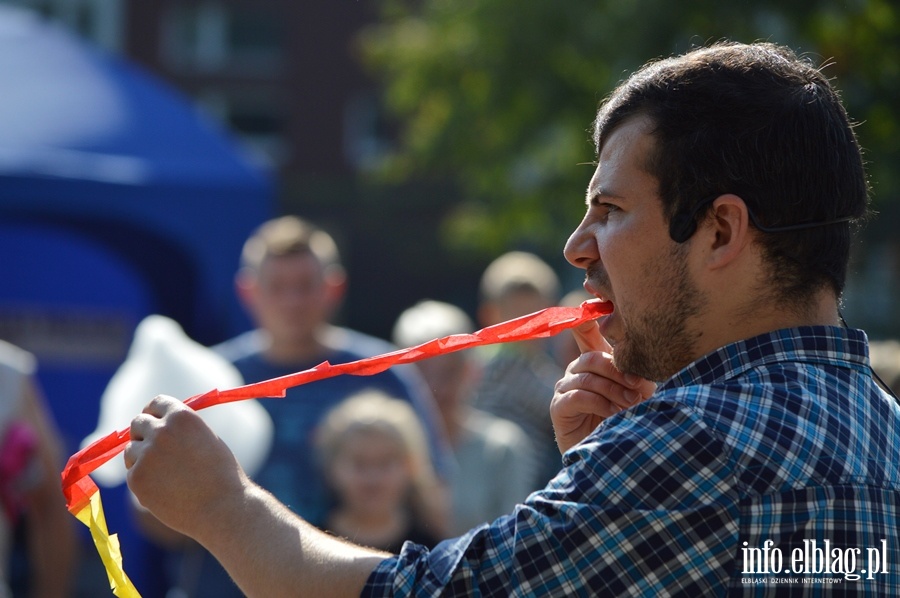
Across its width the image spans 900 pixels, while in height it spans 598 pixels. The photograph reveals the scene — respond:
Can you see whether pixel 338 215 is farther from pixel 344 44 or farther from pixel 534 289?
pixel 534 289

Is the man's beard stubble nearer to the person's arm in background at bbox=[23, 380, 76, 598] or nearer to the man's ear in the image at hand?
the man's ear

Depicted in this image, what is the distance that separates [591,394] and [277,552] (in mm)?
610

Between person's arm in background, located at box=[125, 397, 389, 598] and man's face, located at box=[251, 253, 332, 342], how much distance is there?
2.87m

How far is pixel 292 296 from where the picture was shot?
4629 millimetres

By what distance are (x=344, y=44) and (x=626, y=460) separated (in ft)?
93.0

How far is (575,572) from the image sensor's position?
55.7 inches

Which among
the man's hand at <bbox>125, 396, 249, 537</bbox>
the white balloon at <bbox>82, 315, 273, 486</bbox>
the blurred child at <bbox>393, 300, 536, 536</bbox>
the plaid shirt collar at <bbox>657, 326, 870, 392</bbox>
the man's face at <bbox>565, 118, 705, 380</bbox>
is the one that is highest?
the man's face at <bbox>565, 118, 705, 380</bbox>

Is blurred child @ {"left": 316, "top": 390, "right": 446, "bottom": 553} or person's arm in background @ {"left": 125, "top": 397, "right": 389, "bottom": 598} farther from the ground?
person's arm in background @ {"left": 125, "top": 397, "right": 389, "bottom": 598}

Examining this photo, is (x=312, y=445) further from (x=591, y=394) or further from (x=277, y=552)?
(x=277, y=552)

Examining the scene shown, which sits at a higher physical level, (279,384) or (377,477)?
(279,384)

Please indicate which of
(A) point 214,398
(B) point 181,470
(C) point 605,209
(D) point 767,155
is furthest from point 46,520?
(D) point 767,155

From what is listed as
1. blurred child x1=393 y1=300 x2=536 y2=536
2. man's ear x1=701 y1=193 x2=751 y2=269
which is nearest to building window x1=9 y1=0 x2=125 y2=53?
blurred child x1=393 y1=300 x2=536 y2=536

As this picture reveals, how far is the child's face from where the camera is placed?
4.22 metres

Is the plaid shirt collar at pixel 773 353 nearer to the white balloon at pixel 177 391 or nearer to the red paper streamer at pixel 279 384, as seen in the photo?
the red paper streamer at pixel 279 384
